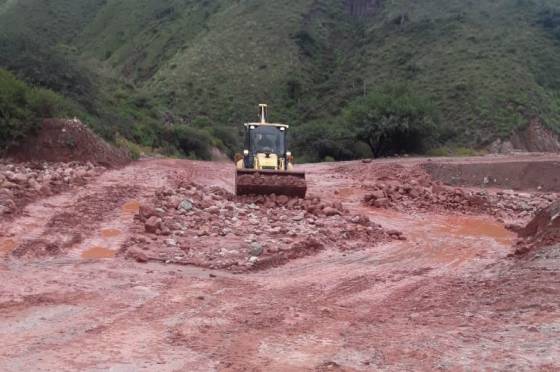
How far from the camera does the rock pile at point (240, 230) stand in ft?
32.9

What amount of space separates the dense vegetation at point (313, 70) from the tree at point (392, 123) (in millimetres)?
77

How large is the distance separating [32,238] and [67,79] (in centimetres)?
1988

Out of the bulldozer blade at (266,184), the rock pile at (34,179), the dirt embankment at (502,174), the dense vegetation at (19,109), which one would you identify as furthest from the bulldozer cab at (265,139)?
the dirt embankment at (502,174)

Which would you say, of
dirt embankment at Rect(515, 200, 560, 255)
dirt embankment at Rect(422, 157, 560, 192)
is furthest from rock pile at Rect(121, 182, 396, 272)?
dirt embankment at Rect(422, 157, 560, 192)

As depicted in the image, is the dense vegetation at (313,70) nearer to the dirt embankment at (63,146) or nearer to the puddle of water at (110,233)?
the dirt embankment at (63,146)

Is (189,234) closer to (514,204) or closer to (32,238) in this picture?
(32,238)

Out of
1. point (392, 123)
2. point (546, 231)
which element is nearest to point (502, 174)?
point (392, 123)

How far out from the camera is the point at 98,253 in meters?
10.1

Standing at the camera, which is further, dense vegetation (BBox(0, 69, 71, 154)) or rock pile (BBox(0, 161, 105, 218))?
dense vegetation (BBox(0, 69, 71, 154))

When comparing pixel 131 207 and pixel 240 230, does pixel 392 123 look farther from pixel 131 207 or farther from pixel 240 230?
pixel 240 230

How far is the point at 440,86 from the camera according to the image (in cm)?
4481

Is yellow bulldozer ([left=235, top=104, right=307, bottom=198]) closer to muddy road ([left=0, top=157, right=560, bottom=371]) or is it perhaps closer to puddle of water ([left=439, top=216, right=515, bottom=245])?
muddy road ([left=0, top=157, right=560, bottom=371])

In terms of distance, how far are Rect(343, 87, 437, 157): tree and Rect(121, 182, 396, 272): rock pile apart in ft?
62.6

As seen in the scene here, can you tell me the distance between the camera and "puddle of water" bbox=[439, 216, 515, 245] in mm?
14199
